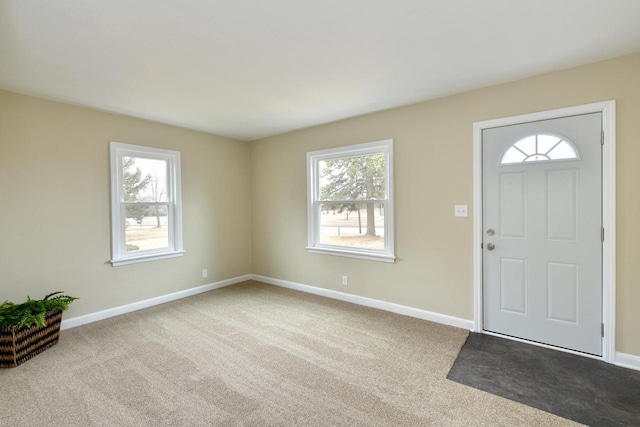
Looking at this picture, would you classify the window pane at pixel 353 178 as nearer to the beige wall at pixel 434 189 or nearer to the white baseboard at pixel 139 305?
the beige wall at pixel 434 189

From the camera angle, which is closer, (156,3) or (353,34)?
(156,3)

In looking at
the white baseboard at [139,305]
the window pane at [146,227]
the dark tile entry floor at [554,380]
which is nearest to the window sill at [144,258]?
the window pane at [146,227]

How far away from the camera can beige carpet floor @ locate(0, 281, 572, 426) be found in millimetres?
1864

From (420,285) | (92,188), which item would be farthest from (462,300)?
(92,188)

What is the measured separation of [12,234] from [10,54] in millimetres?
1717

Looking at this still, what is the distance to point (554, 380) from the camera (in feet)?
7.21

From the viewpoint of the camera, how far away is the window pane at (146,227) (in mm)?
3750

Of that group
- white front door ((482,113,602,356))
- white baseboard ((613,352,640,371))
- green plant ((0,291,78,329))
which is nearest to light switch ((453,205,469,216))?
white front door ((482,113,602,356))

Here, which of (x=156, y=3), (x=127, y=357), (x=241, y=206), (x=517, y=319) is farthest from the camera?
(x=241, y=206)

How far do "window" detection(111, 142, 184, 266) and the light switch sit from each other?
3.60 meters

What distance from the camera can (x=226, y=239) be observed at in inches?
192

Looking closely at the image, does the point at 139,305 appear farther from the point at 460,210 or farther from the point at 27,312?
the point at 460,210

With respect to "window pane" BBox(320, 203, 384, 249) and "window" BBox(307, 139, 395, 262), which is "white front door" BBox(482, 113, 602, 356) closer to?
"window" BBox(307, 139, 395, 262)

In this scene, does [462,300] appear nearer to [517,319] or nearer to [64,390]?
[517,319]
